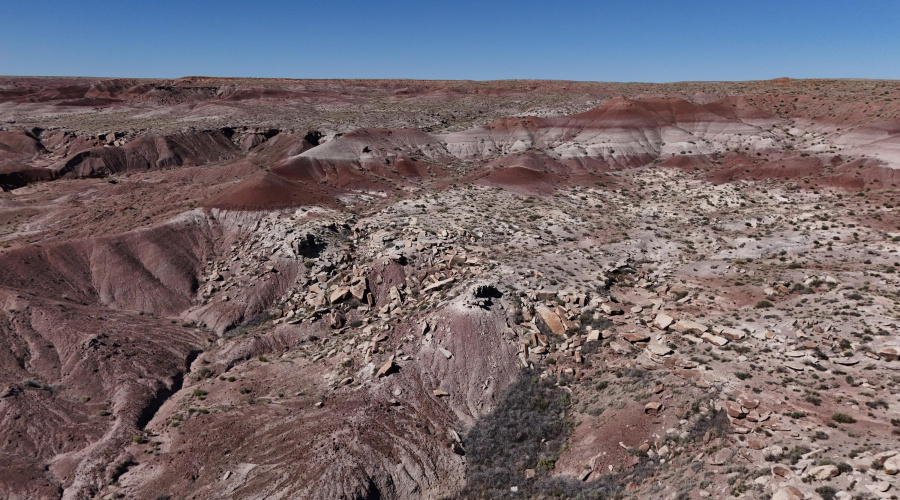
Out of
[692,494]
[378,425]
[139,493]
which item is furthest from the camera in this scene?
[378,425]

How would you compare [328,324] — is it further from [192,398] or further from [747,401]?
[747,401]

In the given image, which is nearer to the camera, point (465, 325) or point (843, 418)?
point (843, 418)

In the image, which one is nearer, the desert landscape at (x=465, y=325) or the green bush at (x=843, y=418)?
the green bush at (x=843, y=418)

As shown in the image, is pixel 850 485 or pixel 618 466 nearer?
pixel 850 485

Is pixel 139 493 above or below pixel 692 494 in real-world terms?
below

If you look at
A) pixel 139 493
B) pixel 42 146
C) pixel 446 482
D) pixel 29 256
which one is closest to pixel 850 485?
pixel 446 482

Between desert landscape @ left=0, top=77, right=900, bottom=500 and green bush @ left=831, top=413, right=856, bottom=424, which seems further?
desert landscape @ left=0, top=77, right=900, bottom=500

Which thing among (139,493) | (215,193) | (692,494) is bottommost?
(139,493)

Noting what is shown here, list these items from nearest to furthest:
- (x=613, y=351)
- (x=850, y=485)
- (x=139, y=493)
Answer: (x=850, y=485) → (x=139, y=493) → (x=613, y=351)
